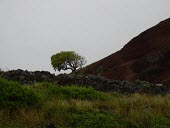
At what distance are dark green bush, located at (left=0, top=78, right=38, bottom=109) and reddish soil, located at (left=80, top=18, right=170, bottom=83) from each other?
2436cm

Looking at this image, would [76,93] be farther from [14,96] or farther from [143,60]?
[143,60]

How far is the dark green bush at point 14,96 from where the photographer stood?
39.9ft

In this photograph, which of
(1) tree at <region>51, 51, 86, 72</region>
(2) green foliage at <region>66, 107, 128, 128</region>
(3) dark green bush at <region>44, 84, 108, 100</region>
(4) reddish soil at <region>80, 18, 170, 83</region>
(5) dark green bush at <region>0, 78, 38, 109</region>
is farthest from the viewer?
(1) tree at <region>51, 51, 86, 72</region>

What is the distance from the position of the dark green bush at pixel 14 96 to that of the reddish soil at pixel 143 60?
2436 cm

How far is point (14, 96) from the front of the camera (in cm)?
1262

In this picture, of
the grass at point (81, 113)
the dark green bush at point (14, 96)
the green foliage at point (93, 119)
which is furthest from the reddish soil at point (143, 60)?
the green foliage at point (93, 119)

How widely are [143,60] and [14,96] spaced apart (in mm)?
33287

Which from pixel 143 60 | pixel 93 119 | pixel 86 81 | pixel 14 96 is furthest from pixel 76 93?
pixel 143 60

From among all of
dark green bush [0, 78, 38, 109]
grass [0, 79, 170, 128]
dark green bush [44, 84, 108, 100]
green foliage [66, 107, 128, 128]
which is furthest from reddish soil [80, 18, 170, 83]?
green foliage [66, 107, 128, 128]

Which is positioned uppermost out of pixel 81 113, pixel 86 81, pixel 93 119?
pixel 86 81

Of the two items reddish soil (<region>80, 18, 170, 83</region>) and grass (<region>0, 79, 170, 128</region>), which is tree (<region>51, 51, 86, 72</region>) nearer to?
reddish soil (<region>80, 18, 170, 83</region>)

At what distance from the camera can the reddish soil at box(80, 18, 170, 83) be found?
130 feet

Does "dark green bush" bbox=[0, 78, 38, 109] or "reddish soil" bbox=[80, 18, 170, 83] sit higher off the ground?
"reddish soil" bbox=[80, 18, 170, 83]

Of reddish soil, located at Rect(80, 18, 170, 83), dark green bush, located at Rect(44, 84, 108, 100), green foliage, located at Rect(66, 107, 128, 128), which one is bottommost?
green foliage, located at Rect(66, 107, 128, 128)
